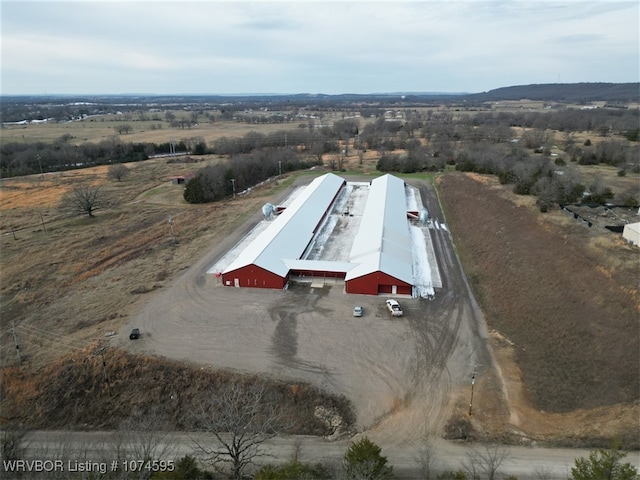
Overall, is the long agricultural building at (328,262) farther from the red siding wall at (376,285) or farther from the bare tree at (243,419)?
the bare tree at (243,419)

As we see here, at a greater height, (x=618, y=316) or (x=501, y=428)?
(x=618, y=316)

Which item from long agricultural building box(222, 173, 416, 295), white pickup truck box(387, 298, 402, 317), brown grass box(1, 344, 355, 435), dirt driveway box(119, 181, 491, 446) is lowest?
brown grass box(1, 344, 355, 435)

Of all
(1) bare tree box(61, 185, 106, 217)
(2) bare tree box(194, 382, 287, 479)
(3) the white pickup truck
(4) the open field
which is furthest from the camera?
(4) the open field

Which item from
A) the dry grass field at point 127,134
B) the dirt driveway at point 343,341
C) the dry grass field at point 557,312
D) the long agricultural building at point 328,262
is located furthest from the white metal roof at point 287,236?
the dry grass field at point 127,134

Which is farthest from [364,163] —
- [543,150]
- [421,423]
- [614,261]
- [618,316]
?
[421,423]

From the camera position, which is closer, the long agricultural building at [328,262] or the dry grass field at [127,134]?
the long agricultural building at [328,262]

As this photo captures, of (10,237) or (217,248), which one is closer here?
(217,248)

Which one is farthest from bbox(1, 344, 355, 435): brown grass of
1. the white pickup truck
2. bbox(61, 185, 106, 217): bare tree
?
bbox(61, 185, 106, 217): bare tree

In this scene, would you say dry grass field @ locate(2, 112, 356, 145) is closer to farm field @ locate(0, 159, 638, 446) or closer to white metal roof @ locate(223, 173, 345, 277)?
farm field @ locate(0, 159, 638, 446)

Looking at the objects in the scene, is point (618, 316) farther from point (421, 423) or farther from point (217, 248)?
point (217, 248)
